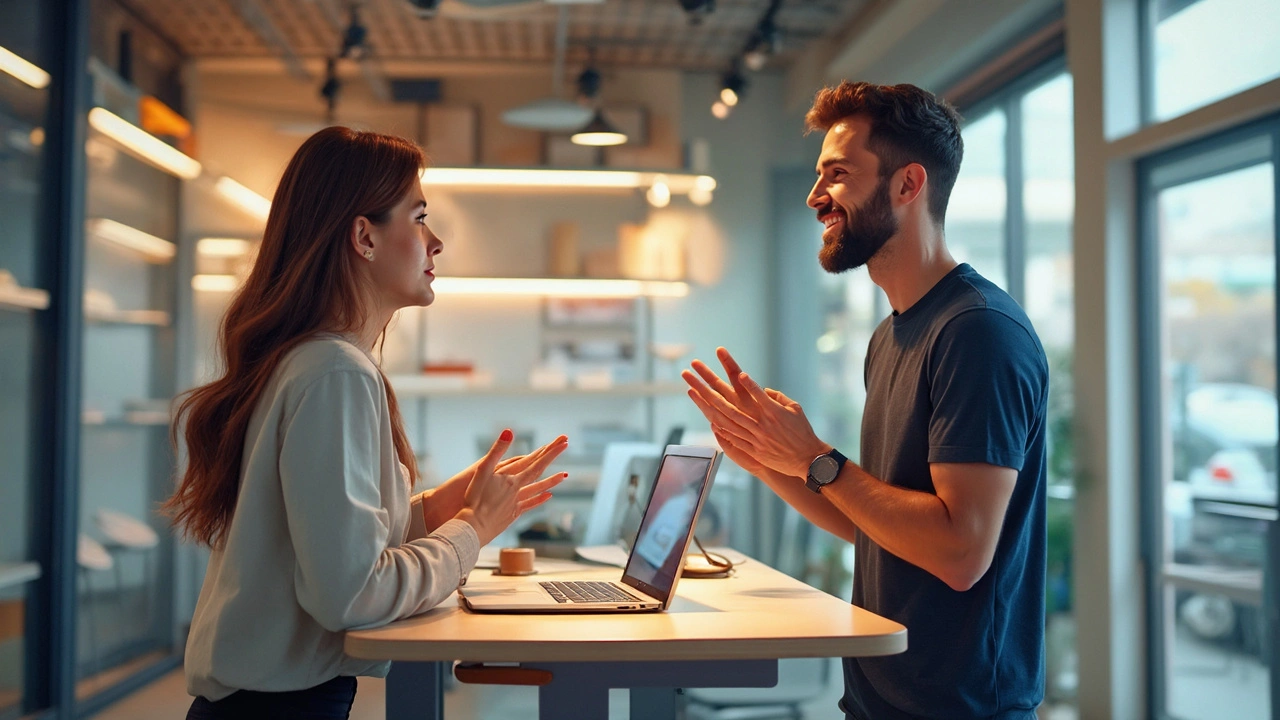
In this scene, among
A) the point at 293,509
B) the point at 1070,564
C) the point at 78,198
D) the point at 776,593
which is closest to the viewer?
the point at 293,509

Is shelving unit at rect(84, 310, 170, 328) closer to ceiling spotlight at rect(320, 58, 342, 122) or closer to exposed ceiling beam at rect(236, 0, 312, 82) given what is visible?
ceiling spotlight at rect(320, 58, 342, 122)

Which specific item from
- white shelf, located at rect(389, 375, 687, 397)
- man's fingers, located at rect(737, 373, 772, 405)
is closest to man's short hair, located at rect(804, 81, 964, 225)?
man's fingers, located at rect(737, 373, 772, 405)

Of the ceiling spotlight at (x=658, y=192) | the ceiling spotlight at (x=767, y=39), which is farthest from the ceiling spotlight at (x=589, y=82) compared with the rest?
the ceiling spotlight at (x=767, y=39)

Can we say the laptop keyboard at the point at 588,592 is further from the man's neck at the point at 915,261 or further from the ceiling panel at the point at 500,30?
the ceiling panel at the point at 500,30

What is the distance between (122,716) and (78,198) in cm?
213

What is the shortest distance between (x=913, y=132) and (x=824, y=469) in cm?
60

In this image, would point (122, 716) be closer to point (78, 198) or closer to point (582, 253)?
point (78, 198)

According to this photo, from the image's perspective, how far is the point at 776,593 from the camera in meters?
1.78

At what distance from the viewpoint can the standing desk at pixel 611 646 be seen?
1.36 meters

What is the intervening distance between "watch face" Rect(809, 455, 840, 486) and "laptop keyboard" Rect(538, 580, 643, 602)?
1.08 ft

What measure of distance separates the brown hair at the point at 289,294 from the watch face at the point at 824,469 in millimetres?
654

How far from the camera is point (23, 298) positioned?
3742mm

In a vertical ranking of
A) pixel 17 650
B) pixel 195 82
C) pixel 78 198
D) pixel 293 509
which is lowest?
pixel 17 650

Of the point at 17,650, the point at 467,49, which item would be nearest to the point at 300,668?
the point at 17,650
